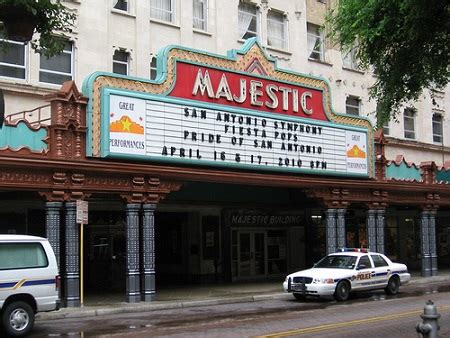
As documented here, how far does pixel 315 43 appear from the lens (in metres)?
33.4

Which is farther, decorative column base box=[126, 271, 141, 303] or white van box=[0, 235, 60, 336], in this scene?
decorative column base box=[126, 271, 141, 303]

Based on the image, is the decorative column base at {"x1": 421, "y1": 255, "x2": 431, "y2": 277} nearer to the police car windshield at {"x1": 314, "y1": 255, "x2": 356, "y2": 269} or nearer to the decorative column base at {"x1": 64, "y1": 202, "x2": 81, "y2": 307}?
the police car windshield at {"x1": 314, "y1": 255, "x2": 356, "y2": 269}

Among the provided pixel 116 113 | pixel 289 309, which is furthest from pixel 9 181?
pixel 289 309

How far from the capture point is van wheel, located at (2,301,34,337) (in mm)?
12922

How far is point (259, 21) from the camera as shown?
30.3 meters

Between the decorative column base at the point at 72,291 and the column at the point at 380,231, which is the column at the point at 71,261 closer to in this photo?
the decorative column base at the point at 72,291

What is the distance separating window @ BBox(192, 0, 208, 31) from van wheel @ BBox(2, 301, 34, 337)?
1740cm

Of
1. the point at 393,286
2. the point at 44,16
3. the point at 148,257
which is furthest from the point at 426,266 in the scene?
the point at 44,16

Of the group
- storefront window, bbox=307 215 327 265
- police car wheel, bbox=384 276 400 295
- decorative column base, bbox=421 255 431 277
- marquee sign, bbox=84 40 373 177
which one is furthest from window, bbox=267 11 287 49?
police car wheel, bbox=384 276 400 295

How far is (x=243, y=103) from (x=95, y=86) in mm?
5700

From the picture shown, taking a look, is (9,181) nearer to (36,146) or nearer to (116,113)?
(36,146)

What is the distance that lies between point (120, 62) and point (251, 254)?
34.3ft

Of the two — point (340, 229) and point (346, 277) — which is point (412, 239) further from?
point (346, 277)

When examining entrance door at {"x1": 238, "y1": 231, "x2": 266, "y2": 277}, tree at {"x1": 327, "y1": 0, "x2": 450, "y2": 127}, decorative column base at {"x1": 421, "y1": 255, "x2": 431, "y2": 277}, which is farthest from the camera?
decorative column base at {"x1": 421, "y1": 255, "x2": 431, "y2": 277}
